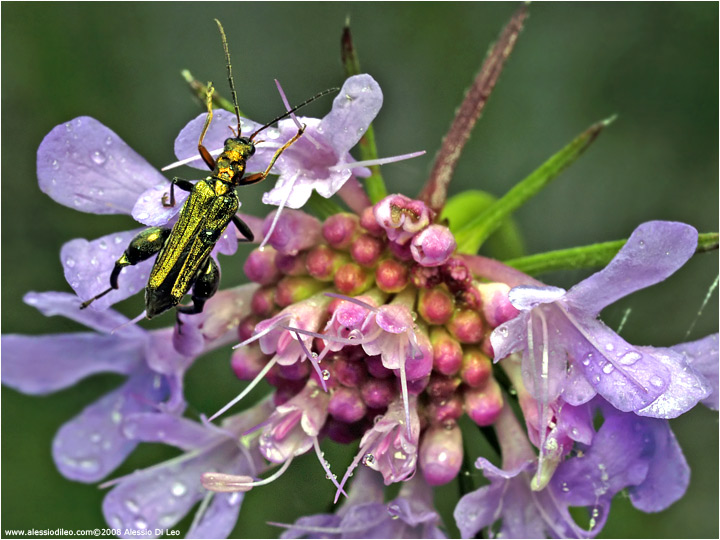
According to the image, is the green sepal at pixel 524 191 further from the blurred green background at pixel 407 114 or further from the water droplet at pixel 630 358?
the blurred green background at pixel 407 114

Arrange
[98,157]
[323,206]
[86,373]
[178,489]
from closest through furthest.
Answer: [98,157]
[323,206]
[178,489]
[86,373]

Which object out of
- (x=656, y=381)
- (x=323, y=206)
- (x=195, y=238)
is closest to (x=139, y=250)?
(x=195, y=238)

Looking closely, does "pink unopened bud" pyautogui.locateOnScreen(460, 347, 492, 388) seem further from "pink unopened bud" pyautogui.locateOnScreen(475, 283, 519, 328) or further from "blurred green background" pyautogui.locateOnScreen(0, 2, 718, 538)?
"blurred green background" pyautogui.locateOnScreen(0, 2, 718, 538)

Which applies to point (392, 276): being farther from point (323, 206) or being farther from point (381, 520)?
point (381, 520)

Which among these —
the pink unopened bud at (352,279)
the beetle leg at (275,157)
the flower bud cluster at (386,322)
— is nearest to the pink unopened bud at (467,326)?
the flower bud cluster at (386,322)

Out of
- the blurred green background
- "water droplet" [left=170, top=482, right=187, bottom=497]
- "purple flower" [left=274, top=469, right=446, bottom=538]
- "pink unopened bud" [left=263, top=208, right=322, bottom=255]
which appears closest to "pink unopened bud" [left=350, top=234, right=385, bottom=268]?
"pink unopened bud" [left=263, top=208, right=322, bottom=255]

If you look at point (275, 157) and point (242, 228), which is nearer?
point (275, 157)
